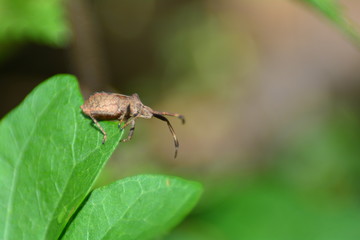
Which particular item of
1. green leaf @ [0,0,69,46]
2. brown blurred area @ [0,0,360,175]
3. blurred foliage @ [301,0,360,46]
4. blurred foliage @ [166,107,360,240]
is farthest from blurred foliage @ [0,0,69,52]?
blurred foliage @ [301,0,360,46]

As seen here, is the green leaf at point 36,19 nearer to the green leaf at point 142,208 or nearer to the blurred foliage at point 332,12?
the blurred foliage at point 332,12

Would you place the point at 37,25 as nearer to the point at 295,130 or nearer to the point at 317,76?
the point at 295,130

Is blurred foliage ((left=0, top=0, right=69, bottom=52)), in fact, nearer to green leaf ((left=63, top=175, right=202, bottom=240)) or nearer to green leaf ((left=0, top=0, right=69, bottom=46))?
green leaf ((left=0, top=0, right=69, bottom=46))

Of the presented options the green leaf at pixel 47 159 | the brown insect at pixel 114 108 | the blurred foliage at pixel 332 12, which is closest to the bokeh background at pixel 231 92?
the brown insect at pixel 114 108

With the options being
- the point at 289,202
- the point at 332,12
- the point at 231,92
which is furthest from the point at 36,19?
the point at 231,92

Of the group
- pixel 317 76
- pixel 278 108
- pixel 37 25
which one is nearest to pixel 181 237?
pixel 37 25

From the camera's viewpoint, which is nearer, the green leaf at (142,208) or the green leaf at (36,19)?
the green leaf at (142,208)

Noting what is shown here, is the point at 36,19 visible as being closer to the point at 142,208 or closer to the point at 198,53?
the point at 142,208
